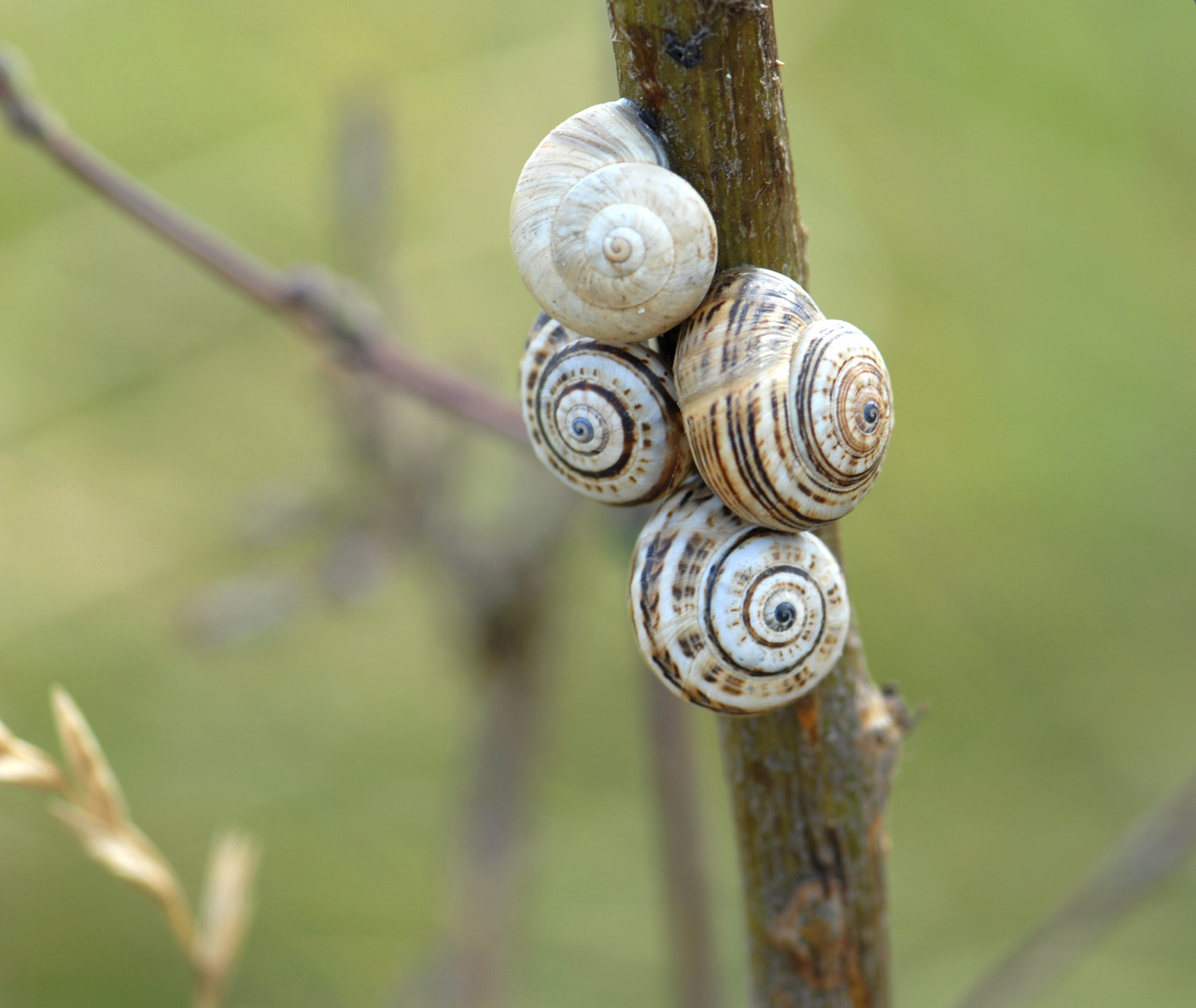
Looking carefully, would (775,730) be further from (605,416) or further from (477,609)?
(477,609)

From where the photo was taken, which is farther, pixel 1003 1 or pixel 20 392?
pixel 1003 1

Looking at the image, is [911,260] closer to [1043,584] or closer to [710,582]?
[1043,584]

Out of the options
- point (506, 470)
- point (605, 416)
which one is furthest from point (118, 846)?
point (506, 470)

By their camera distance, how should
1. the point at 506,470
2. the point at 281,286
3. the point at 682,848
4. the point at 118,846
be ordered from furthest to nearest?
the point at 506,470 → the point at 682,848 → the point at 281,286 → the point at 118,846

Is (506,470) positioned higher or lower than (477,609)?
lower

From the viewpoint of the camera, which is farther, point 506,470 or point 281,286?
point 506,470

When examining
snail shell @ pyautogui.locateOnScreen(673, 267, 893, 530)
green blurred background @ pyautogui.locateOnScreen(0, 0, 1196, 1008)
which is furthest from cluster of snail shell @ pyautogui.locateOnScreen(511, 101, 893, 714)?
green blurred background @ pyautogui.locateOnScreen(0, 0, 1196, 1008)

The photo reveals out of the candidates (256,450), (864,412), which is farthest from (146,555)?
(864,412)
